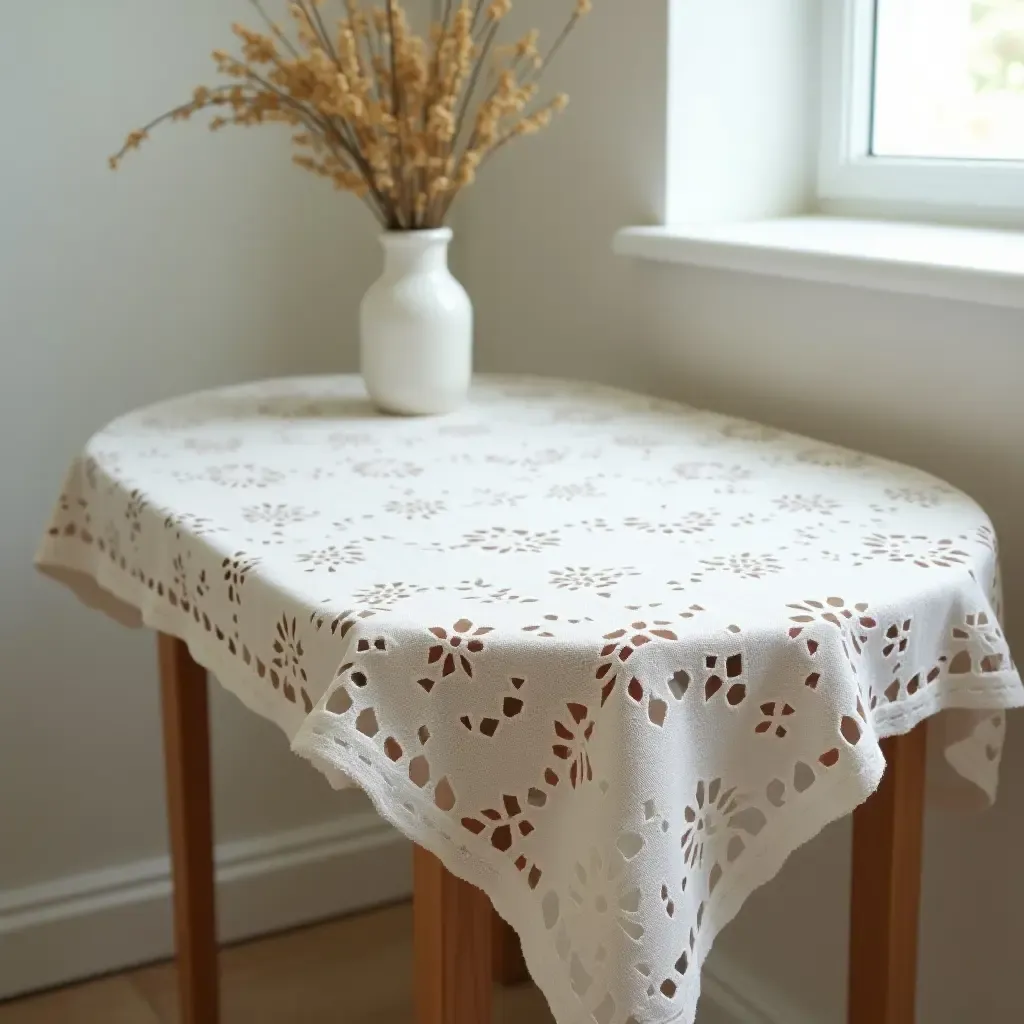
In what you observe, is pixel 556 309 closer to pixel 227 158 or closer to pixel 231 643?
pixel 227 158

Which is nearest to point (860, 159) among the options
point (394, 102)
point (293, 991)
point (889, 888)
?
point (394, 102)

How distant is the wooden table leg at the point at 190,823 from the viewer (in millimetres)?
1417

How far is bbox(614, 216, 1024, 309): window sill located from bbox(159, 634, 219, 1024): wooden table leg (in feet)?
2.22

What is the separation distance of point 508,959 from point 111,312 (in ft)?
3.21

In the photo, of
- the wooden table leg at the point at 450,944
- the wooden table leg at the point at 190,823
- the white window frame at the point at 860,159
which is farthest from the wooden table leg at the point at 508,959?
the white window frame at the point at 860,159

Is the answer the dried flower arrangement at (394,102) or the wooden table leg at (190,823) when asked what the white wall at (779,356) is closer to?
the dried flower arrangement at (394,102)

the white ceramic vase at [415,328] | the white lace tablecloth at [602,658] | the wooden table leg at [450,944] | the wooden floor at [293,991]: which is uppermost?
the white ceramic vase at [415,328]

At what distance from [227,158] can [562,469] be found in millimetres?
852

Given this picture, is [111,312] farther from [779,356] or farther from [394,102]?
[779,356]

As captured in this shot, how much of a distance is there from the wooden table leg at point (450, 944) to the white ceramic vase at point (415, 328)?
24.5 inches

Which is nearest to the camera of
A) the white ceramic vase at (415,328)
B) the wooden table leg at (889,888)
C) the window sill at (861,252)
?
the wooden table leg at (889,888)

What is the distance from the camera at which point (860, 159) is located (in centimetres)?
165

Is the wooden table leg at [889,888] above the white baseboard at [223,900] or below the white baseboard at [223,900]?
above

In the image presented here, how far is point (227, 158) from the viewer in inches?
73.0
